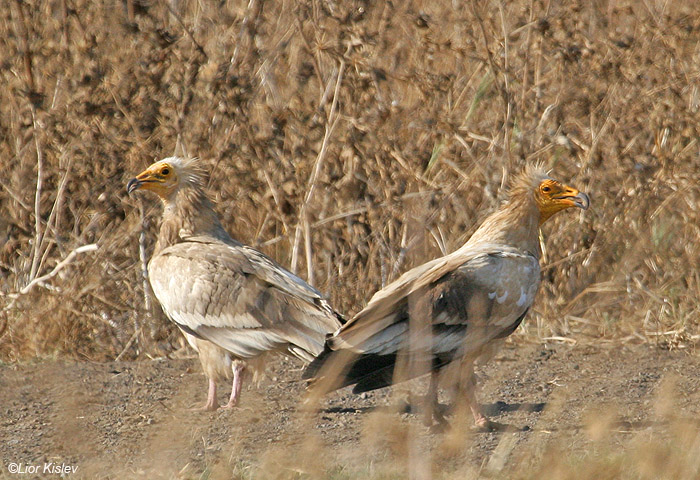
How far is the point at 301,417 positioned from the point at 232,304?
2.74ft

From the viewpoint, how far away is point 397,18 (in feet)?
26.8

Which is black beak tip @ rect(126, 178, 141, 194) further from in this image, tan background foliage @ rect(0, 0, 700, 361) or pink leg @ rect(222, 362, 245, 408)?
pink leg @ rect(222, 362, 245, 408)

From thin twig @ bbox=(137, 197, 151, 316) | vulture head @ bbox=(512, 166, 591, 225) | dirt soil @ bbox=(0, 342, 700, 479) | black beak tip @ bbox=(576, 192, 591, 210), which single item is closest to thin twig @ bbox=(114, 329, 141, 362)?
thin twig @ bbox=(137, 197, 151, 316)

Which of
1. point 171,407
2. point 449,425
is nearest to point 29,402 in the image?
point 171,407

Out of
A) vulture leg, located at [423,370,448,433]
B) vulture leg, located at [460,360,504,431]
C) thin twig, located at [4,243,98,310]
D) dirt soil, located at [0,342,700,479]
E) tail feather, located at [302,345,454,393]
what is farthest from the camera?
thin twig, located at [4,243,98,310]

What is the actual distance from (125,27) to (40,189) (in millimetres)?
1295

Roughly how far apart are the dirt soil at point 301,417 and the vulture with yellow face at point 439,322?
0.68 ft

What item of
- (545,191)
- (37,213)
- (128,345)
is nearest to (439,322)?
(545,191)

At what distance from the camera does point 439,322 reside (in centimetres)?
517

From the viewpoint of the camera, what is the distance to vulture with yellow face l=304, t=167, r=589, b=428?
5.03m

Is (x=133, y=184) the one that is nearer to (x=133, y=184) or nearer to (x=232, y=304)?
(x=133, y=184)

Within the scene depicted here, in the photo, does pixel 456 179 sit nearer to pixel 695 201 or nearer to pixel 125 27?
pixel 695 201

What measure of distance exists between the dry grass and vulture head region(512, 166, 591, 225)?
1353 mm

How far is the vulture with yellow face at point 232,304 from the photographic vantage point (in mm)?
5684
